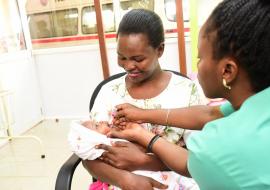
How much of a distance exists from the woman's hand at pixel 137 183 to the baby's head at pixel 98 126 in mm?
207

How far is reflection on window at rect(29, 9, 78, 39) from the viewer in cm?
401

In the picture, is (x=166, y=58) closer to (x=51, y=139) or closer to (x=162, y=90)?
(x=51, y=139)

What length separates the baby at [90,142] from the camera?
1.07m

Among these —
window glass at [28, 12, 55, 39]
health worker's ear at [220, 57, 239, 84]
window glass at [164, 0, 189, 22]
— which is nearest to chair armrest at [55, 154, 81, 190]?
health worker's ear at [220, 57, 239, 84]

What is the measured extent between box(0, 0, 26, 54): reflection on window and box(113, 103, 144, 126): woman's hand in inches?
110

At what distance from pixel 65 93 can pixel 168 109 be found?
10.3 feet

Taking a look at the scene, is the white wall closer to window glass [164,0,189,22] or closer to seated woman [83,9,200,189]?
window glass [164,0,189,22]

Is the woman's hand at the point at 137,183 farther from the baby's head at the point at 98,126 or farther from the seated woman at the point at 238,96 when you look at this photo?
the seated woman at the point at 238,96

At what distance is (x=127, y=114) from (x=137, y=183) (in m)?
0.29

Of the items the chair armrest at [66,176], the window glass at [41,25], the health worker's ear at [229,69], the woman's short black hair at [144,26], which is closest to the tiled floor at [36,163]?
the chair armrest at [66,176]

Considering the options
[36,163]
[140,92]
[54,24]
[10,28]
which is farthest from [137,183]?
[54,24]

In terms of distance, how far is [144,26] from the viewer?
3.95 ft

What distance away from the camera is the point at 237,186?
2.17ft

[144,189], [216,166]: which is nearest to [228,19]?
[216,166]
